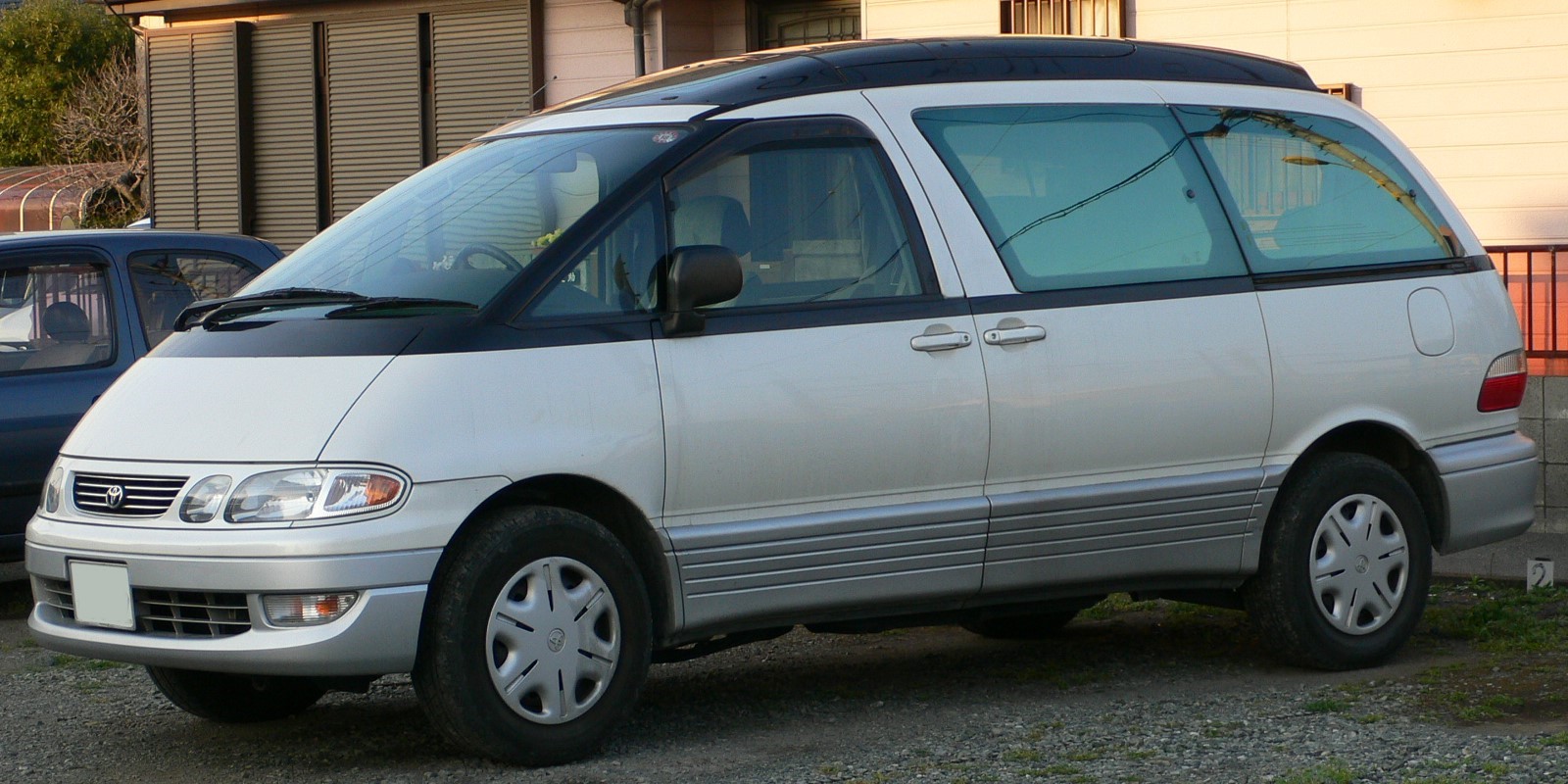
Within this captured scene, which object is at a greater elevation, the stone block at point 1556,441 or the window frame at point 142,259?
the window frame at point 142,259

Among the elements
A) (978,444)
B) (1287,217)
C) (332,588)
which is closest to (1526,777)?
(978,444)

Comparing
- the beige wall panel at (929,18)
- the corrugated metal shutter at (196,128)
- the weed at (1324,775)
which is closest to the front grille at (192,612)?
the weed at (1324,775)

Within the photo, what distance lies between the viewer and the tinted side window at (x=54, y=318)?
804cm

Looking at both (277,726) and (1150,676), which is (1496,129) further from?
(277,726)

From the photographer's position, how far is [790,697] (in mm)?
6246

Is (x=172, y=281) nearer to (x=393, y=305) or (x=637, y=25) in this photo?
(x=393, y=305)

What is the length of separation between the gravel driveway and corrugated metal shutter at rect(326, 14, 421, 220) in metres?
10.9

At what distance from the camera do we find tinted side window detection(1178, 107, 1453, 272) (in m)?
6.37

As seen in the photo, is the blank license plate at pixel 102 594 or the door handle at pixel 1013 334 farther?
the door handle at pixel 1013 334

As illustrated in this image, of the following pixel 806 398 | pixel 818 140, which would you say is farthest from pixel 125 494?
pixel 818 140

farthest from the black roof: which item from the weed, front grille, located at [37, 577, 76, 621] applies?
the weed

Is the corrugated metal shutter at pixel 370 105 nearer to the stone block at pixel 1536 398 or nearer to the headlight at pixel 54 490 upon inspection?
the stone block at pixel 1536 398

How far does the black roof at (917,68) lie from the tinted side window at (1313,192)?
0.68ft

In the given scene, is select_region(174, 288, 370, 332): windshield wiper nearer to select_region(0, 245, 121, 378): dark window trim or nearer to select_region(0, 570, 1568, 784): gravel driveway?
select_region(0, 570, 1568, 784): gravel driveway
